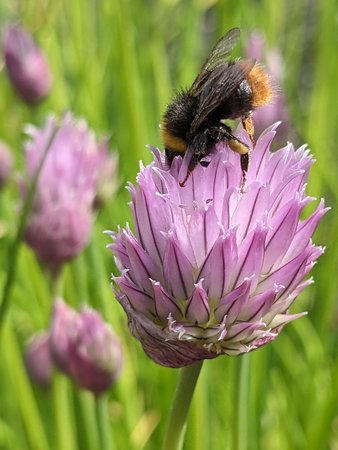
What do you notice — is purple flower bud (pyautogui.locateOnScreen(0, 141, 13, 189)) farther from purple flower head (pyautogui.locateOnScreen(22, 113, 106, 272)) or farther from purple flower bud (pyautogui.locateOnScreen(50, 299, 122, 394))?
purple flower bud (pyautogui.locateOnScreen(50, 299, 122, 394))

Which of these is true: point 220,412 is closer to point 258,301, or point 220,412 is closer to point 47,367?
point 47,367

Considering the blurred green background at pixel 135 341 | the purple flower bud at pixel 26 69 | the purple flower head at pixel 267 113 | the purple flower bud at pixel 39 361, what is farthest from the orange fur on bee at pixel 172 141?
the purple flower bud at pixel 26 69

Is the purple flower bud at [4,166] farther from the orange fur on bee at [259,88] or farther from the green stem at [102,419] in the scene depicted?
the orange fur on bee at [259,88]

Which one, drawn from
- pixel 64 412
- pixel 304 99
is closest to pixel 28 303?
pixel 64 412

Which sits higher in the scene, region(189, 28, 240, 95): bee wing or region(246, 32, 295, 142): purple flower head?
region(246, 32, 295, 142): purple flower head

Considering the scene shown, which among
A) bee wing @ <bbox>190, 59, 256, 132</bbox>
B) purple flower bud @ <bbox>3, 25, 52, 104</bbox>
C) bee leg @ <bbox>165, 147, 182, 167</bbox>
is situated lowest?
bee leg @ <bbox>165, 147, 182, 167</bbox>

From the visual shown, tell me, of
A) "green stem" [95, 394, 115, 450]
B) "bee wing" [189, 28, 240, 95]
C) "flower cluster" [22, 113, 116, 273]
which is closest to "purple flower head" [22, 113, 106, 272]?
"flower cluster" [22, 113, 116, 273]

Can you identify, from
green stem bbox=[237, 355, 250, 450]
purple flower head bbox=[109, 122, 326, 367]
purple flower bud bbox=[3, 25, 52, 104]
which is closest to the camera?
purple flower head bbox=[109, 122, 326, 367]
